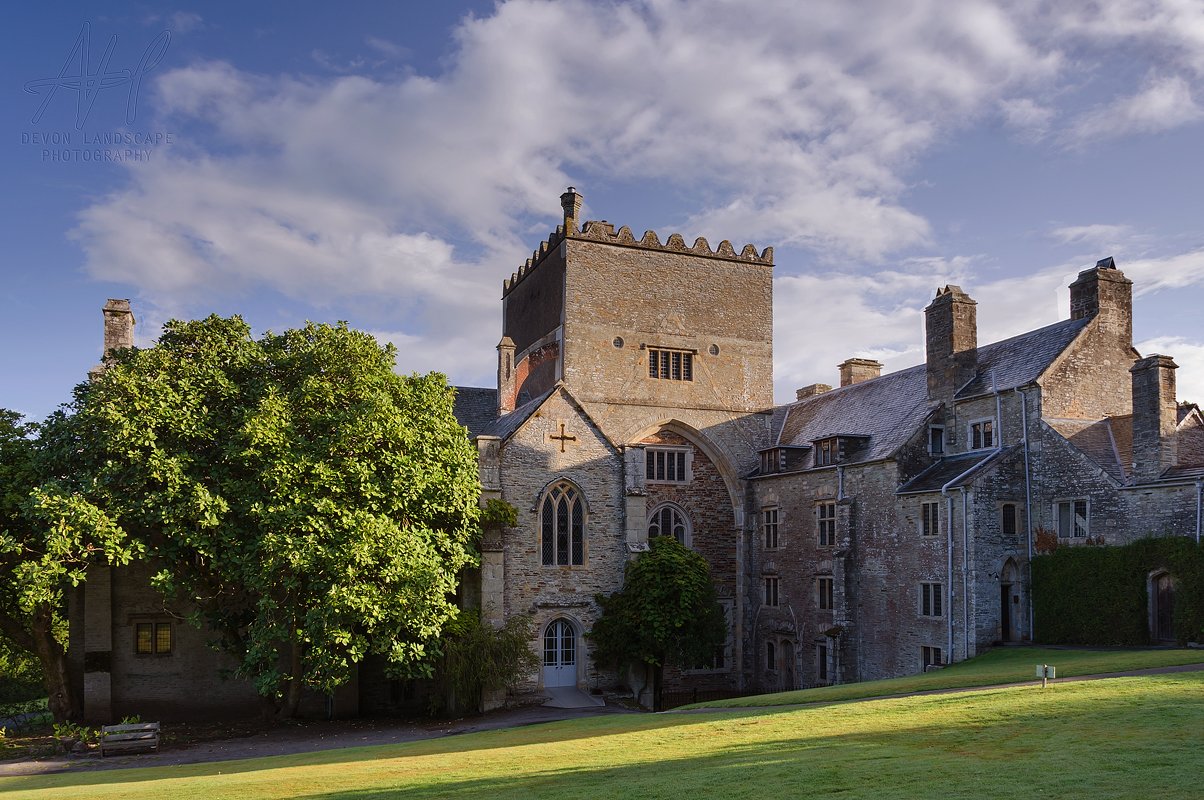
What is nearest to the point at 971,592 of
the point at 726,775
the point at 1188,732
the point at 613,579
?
the point at 613,579

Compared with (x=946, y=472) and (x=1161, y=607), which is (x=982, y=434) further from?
(x=1161, y=607)

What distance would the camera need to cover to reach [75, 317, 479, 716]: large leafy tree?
27.8 m

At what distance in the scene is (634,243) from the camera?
44.8 m

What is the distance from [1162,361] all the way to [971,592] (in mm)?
9947

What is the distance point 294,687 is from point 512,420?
47.7 feet

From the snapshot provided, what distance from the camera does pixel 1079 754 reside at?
539 inches

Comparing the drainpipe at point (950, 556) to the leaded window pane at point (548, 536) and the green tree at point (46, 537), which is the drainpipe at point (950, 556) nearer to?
the leaded window pane at point (548, 536)

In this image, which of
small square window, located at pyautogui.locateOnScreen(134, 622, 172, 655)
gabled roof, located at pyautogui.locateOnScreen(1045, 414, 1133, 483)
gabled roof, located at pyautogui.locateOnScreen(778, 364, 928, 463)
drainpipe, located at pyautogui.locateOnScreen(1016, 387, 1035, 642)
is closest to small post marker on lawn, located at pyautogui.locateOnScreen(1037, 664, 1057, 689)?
drainpipe, located at pyautogui.locateOnScreen(1016, 387, 1035, 642)

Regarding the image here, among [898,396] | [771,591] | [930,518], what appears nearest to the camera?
[930,518]

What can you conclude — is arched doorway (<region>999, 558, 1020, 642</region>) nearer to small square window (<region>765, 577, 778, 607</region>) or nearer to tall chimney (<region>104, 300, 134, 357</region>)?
small square window (<region>765, 577, 778, 607</region>)

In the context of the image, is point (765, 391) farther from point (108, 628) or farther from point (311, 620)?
point (108, 628)

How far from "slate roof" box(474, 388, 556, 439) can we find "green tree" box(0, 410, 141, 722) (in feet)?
49.5

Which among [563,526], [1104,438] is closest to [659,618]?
[563,526]

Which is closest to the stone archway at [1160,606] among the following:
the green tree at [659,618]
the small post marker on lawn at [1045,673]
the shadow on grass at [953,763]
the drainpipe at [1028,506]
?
the drainpipe at [1028,506]
